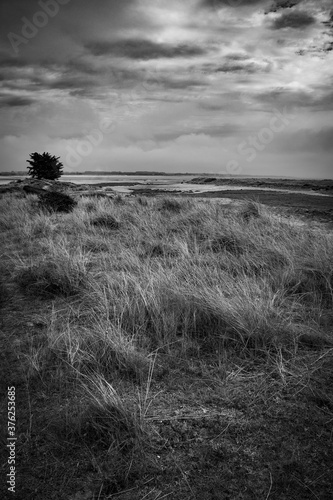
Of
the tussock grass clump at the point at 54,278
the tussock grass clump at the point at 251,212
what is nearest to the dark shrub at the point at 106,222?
the tussock grass clump at the point at 251,212

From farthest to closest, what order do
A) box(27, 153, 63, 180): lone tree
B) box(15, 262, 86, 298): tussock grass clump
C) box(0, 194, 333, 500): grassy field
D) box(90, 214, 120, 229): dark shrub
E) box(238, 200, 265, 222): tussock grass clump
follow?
box(27, 153, 63, 180): lone tree, box(238, 200, 265, 222): tussock grass clump, box(90, 214, 120, 229): dark shrub, box(15, 262, 86, 298): tussock grass clump, box(0, 194, 333, 500): grassy field

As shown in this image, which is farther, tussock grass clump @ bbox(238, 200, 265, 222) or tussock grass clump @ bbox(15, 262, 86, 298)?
tussock grass clump @ bbox(238, 200, 265, 222)

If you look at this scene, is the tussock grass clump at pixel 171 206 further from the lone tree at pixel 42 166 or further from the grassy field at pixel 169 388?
the lone tree at pixel 42 166

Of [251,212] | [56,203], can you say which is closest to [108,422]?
[251,212]

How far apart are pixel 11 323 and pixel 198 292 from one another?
186 centimetres

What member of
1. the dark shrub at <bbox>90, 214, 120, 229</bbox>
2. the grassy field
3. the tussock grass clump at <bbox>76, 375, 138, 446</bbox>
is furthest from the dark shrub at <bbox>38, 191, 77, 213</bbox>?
the tussock grass clump at <bbox>76, 375, 138, 446</bbox>

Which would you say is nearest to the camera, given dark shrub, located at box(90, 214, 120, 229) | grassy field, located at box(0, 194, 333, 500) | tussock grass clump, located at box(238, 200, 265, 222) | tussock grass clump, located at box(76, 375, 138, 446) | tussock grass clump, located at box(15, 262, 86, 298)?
grassy field, located at box(0, 194, 333, 500)

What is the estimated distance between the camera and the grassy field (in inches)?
52.7

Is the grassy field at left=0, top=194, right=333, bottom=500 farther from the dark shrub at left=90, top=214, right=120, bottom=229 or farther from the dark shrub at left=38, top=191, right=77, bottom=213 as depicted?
the dark shrub at left=38, top=191, right=77, bottom=213

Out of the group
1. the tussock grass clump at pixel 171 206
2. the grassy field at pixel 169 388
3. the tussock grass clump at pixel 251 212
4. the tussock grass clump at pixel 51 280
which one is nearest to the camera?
the grassy field at pixel 169 388

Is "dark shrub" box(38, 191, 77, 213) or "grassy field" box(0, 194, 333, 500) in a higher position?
"dark shrub" box(38, 191, 77, 213)

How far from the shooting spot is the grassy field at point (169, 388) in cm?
134

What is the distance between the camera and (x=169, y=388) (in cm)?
193

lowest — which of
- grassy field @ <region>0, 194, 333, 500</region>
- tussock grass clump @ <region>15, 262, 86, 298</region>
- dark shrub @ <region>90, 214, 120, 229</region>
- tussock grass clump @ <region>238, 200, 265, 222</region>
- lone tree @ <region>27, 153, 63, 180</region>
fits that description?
grassy field @ <region>0, 194, 333, 500</region>
